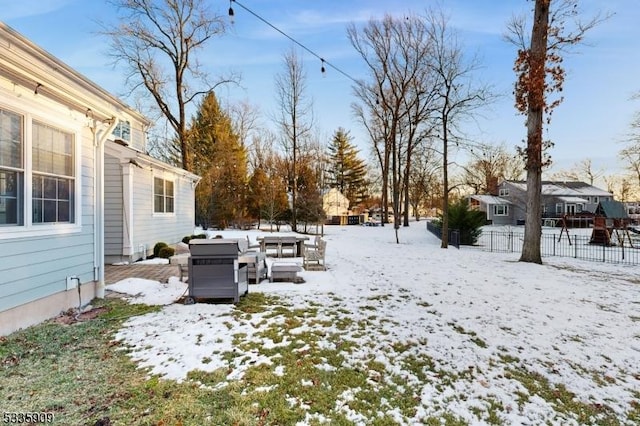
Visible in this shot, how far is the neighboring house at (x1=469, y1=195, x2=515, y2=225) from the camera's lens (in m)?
35.7

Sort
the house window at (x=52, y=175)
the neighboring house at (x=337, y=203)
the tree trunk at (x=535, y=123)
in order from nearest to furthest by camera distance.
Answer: the house window at (x=52, y=175) → the tree trunk at (x=535, y=123) → the neighboring house at (x=337, y=203)

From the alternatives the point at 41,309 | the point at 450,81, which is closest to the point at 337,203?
the point at 450,81

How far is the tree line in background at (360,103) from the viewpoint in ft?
33.2

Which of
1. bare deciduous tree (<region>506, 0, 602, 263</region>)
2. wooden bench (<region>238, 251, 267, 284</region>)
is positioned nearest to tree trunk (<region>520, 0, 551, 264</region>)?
bare deciduous tree (<region>506, 0, 602, 263</region>)

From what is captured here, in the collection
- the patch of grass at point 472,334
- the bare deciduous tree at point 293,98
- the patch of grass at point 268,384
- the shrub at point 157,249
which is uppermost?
the bare deciduous tree at point 293,98

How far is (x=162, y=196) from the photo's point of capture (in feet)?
38.1

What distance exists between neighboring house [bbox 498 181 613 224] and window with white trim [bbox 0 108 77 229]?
37.7 meters

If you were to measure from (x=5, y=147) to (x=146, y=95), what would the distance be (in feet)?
57.0

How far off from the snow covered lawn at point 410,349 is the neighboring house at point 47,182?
3.88 feet

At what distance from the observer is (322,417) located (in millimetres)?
2527

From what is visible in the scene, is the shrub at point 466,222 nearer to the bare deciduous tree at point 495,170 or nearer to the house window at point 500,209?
the house window at point 500,209

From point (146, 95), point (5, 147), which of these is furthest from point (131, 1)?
point (5, 147)

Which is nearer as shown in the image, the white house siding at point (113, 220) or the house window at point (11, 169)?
the house window at point (11, 169)

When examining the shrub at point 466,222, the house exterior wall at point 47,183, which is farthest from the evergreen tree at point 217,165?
A: the house exterior wall at point 47,183
